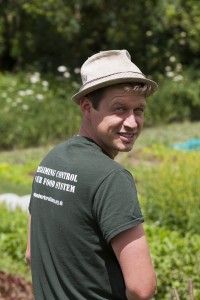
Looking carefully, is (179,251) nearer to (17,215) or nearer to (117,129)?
(17,215)

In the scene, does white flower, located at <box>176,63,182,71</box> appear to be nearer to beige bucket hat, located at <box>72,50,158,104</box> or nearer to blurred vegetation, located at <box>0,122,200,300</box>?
blurred vegetation, located at <box>0,122,200,300</box>

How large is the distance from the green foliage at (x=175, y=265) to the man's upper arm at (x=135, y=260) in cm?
348

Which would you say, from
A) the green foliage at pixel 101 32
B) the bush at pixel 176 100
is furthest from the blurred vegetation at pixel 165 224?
the green foliage at pixel 101 32

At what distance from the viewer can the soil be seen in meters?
5.74

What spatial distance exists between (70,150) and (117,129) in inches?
7.1

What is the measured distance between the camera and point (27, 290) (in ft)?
19.5

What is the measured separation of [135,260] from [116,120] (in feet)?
1.56

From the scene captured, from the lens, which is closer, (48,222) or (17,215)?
(48,222)

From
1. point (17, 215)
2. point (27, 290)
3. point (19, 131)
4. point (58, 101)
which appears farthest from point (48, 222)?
point (58, 101)

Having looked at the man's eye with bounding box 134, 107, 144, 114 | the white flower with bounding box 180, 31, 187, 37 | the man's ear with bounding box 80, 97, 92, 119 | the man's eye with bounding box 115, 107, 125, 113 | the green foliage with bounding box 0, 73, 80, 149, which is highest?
the white flower with bounding box 180, 31, 187, 37

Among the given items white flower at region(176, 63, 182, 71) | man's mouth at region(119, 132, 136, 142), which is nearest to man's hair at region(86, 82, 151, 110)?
man's mouth at region(119, 132, 136, 142)

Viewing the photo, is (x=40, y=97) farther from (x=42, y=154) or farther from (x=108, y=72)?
(x=108, y=72)

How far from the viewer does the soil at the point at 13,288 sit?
226 inches

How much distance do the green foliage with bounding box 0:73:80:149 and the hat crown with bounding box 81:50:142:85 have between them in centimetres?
1276
